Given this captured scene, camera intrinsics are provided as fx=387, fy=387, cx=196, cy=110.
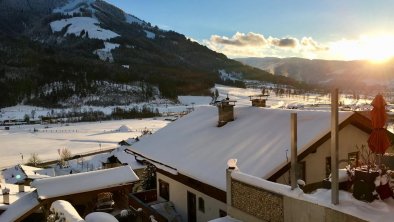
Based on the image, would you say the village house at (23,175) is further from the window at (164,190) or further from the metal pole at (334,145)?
the metal pole at (334,145)

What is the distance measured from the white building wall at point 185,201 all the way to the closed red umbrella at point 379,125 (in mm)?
7458

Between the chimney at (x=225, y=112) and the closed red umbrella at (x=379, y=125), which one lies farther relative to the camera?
the chimney at (x=225, y=112)

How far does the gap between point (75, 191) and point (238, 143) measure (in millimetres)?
8295

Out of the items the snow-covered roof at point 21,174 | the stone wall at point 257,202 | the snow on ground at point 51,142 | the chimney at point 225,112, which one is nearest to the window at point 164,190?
the chimney at point 225,112

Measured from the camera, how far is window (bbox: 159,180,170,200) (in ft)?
60.0

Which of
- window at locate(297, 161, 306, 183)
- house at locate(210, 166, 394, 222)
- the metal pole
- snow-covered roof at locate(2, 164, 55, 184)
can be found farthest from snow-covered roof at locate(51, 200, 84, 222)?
snow-covered roof at locate(2, 164, 55, 184)

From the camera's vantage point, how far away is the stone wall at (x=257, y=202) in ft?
26.6

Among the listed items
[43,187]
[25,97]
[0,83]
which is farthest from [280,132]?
[0,83]

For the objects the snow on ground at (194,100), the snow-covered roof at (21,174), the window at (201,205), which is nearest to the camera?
the window at (201,205)

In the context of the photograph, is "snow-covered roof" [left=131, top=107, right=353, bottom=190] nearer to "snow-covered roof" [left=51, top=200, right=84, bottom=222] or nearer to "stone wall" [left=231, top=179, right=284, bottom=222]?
"stone wall" [left=231, top=179, right=284, bottom=222]

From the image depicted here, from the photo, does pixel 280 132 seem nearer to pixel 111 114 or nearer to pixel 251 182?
pixel 251 182

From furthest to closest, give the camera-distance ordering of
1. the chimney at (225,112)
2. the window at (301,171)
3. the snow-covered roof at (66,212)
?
the chimney at (225,112) < the window at (301,171) < the snow-covered roof at (66,212)

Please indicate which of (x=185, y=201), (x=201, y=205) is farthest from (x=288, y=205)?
(x=185, y=201)

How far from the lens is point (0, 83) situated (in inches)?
6841
